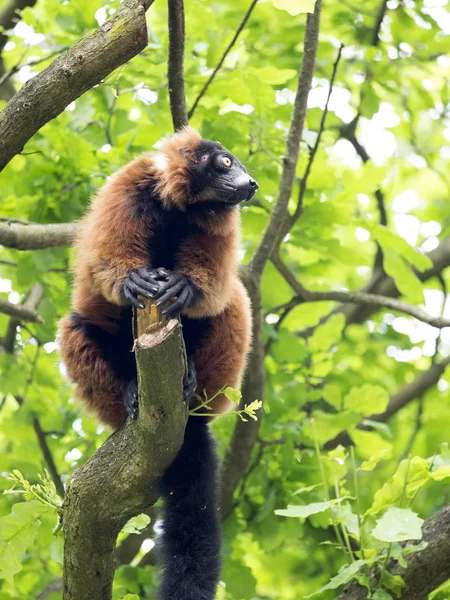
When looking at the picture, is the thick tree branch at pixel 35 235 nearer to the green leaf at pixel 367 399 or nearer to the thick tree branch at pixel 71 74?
the thick tree branch at pixel 71 74

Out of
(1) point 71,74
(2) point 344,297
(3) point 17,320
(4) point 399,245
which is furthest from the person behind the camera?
(3) point 17,320

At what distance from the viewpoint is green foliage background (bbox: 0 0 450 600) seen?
635 centimetres

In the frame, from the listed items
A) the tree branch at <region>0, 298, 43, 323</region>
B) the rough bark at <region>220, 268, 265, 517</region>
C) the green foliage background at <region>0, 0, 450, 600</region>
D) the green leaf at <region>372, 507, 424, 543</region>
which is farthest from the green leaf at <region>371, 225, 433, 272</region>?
the tree branch at <region>0, 298, 43, 323</region>

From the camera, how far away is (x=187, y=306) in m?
4.67

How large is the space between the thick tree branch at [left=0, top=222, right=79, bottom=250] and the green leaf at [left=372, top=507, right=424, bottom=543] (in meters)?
3.10

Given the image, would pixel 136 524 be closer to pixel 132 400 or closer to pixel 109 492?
pixel 109 492

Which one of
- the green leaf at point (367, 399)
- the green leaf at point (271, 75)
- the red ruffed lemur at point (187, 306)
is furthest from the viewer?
the green leaf at point (367, 399)

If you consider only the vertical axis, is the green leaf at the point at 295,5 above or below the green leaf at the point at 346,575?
above

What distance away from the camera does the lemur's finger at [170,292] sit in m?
4.29

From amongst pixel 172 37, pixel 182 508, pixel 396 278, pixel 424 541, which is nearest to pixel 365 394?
pixel 396 278

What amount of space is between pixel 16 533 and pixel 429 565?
2497 mm

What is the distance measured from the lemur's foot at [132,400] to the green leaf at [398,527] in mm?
1475

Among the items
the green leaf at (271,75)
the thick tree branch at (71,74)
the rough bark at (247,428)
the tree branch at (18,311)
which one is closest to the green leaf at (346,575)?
the rough bark at (247,428)

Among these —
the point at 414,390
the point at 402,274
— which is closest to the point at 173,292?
the point at 402,274
